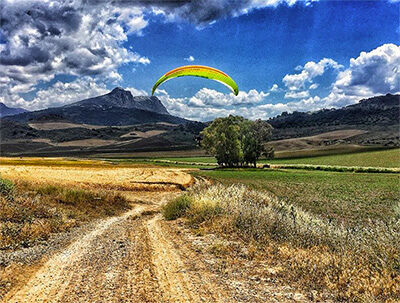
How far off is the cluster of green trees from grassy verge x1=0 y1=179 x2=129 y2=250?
5414 centimetres

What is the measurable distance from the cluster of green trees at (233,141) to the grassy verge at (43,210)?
5414 centimetres

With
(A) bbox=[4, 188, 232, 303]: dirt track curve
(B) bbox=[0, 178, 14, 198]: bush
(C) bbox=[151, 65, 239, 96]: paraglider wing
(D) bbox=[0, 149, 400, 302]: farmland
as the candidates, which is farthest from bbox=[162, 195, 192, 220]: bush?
(B) bbox=[0, 178, 14, 198]: bush

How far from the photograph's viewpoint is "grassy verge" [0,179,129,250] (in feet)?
36.6

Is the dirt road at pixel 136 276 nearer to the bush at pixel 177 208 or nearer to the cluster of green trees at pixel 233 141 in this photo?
the bush at pixel 177 208

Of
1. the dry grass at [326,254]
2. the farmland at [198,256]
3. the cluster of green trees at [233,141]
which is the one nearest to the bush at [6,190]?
the farmland at [198,256]

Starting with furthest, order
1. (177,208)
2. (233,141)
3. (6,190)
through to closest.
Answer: (233,141) → (177,208) → (6,190)

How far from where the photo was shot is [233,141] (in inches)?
2965

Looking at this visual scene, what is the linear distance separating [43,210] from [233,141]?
62841 mm

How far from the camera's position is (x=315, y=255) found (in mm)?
8430

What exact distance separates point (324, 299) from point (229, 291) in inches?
80.1

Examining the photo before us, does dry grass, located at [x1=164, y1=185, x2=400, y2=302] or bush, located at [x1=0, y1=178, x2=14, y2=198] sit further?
bush, located at [x1=0, y1=178, x2=14, y2=198]

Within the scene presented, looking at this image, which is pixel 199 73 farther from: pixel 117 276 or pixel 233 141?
pixel 233 141

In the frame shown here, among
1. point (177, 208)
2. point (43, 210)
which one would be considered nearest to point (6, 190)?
point (43, 210)

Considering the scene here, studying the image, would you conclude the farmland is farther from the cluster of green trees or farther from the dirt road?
the cluster of green trees
